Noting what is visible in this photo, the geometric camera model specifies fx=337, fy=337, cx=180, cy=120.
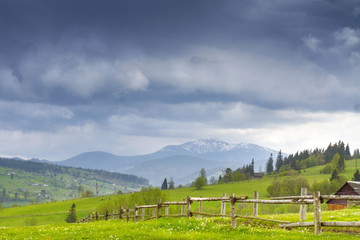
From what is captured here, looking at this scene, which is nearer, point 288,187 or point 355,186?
point 355,186

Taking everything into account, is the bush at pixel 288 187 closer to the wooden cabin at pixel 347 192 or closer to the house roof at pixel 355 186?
the wooden cabin at pixel 347 192

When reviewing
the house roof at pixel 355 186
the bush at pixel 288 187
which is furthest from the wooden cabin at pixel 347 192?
the bush at pixel 288 187

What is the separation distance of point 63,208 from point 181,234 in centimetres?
17088

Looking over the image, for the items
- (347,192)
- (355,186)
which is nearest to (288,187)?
(347,192)

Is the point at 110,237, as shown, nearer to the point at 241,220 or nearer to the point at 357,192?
the point at 241,220

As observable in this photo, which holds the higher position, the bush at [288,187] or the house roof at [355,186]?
the house roof at [355,186]

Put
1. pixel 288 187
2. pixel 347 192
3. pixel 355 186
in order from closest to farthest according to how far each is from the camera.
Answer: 1. pixel 355 186
2. pixel 347 192
3. pixel 288 187

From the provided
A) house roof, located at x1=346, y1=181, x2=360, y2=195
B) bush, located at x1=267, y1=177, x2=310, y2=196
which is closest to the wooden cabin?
house roof, located at x1=346, y1=181, x2=360, y2=195

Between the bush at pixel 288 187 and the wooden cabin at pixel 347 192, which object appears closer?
the wooden cabin at pixel 347 192

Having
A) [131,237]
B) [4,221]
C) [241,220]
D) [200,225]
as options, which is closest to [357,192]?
[241,220]

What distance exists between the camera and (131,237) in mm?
18297

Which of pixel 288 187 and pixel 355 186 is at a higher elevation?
pixel 355 186

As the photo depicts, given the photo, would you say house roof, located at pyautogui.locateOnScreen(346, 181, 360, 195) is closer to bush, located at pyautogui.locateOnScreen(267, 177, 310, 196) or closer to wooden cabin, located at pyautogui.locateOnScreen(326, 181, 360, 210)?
wooden cabin, located at pyautogui.locateOnScreen(326, 181, 360, 210)

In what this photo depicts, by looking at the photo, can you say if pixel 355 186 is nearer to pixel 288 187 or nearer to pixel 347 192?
pixel 347 192
